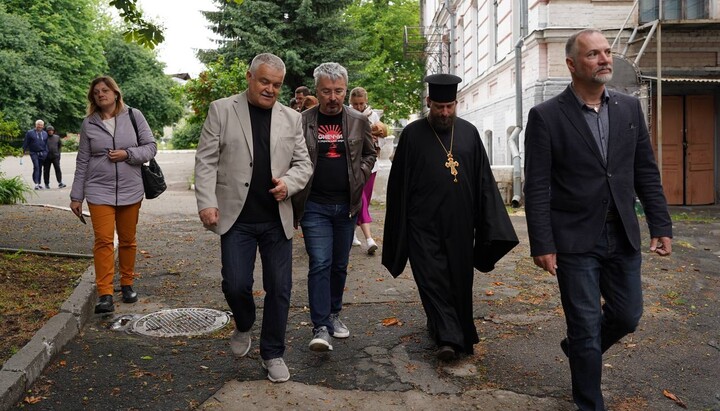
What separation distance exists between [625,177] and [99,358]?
12.3 feet

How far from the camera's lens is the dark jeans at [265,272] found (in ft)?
14.9

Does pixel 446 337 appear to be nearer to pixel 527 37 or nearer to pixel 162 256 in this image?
pixel 162 256

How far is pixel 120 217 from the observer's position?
6461 mm

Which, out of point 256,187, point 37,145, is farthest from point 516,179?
point 37,145

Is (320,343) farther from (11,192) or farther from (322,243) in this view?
(11,192)

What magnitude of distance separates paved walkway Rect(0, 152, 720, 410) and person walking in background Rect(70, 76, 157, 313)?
0.46m

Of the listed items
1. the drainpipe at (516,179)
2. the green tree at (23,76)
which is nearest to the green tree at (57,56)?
the green tree at (23,76)

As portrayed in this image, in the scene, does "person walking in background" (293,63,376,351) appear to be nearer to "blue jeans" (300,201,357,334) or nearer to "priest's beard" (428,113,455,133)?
"blue jeans" (300,201,357,334)

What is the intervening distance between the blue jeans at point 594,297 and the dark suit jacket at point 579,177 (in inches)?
3.1

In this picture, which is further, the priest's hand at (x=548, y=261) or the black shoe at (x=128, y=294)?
the black shoe at (x=128, y=294)

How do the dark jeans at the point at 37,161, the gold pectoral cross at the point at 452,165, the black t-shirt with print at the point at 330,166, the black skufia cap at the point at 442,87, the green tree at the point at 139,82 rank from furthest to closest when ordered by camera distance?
the green tree at the point at 139,82 < the dark jeans at the point at 37,161 < the black t-shirt with print at the point at 330,166 < the gold pectoral cross at the point at 452,165 < the black skufia cap at the point at 442,87

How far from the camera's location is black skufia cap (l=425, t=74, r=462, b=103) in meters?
4.95

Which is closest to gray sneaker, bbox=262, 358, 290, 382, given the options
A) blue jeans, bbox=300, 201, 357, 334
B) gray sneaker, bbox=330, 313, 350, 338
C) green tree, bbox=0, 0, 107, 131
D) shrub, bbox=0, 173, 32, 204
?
blue jeans, bbox=300, 201, 357, 334

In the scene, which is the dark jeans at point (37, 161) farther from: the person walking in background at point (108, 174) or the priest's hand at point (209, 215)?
the priest's hand at point (209, 215)
